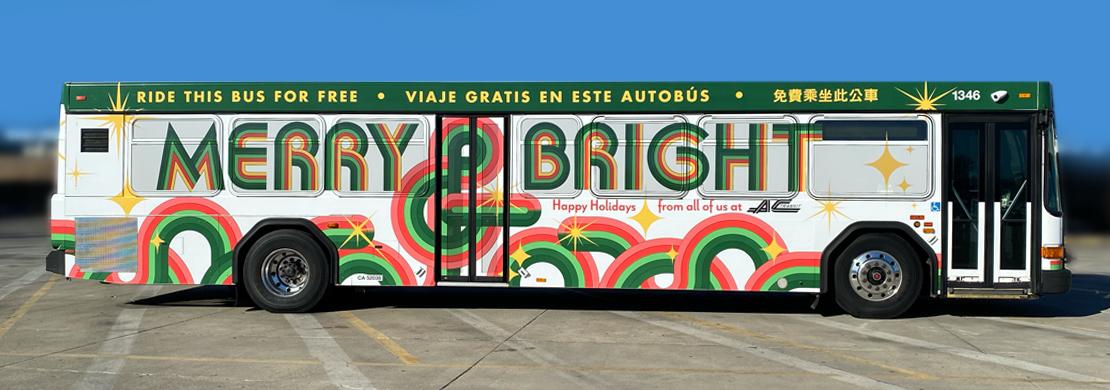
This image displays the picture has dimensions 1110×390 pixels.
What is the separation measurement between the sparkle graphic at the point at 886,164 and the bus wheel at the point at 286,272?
6443 mm

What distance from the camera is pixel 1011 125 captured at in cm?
992

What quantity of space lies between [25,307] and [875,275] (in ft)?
34.2

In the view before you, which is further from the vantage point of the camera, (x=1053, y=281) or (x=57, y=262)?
(x=57, y=262)

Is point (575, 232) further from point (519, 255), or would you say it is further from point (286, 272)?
point (286, 272)

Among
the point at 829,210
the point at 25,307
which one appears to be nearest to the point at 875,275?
the point at 829,210

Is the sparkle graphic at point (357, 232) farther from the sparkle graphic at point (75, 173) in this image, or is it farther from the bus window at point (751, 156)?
the bus window at point (751, 156)

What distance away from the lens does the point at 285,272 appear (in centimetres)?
1056

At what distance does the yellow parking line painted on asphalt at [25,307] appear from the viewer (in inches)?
377

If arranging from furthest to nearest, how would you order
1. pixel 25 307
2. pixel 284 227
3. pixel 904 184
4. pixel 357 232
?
pixel 25 307 < pixel 284 227 < pixel 357 232 < pixel 904 184

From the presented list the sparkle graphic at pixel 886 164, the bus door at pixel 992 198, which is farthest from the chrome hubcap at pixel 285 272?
the bus door at pixel 992 198

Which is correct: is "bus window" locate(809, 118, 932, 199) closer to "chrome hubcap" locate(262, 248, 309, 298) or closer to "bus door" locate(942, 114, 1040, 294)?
"bus door" locate(942, 114, 1040, 294)

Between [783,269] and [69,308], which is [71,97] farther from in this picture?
[783,269]

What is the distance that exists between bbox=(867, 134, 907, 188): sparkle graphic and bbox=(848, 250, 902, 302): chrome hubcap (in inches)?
32.9

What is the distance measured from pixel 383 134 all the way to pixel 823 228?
5164mm
